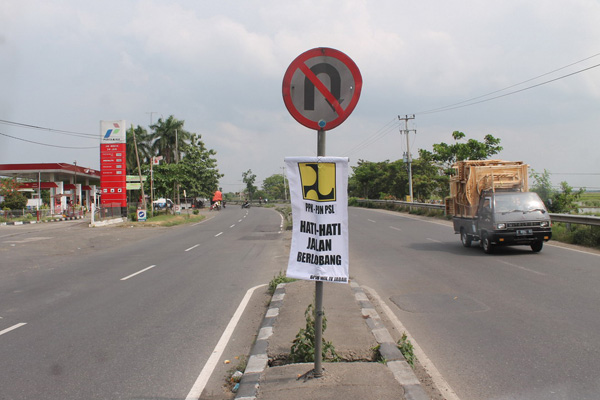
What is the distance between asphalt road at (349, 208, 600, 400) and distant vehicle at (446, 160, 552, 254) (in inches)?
23.8

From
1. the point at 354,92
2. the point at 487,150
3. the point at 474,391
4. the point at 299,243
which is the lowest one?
the point at 474,391

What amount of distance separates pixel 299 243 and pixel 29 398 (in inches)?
111

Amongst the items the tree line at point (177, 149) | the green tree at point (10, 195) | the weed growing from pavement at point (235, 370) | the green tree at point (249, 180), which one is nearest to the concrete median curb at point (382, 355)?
the weed growing from pavement at point (235, 370)

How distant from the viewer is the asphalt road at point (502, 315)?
4.27m

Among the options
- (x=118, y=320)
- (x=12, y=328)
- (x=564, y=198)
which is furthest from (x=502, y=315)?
(x=564, y=198)

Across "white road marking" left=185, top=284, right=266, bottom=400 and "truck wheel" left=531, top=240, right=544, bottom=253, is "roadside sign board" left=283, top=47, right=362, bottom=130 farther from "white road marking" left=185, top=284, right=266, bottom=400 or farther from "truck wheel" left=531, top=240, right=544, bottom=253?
"truck wheel" left=531, top=240, right=544, bottom=253

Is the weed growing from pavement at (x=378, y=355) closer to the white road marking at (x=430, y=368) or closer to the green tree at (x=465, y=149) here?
the white road marking at (x=430, y=368)

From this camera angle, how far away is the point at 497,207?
1267 centimetres

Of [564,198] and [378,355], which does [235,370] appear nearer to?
[378,355]

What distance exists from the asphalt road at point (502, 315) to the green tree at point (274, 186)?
114 m

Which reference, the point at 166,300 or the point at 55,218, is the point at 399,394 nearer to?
the point at 166,300

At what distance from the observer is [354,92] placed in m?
3.99

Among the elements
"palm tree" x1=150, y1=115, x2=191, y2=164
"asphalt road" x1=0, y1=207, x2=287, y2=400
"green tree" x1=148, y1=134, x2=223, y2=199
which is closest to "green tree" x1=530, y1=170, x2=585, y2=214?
"asphalt road" x1=0, y1=207, x2=287, y2=400

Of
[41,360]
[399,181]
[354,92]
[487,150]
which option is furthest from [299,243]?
[399,181]
